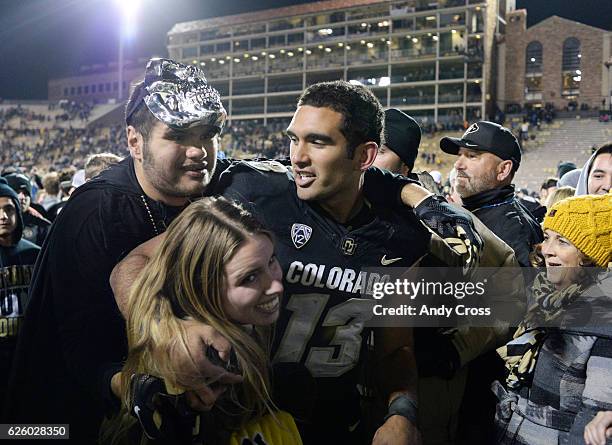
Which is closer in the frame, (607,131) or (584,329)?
(584,329)

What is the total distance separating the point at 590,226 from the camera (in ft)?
5.97

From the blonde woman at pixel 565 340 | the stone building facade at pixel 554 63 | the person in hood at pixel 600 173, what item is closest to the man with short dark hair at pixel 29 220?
the blonde woman at pixel 565 340

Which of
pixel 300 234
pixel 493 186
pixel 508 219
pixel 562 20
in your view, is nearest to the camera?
pixel 300 234

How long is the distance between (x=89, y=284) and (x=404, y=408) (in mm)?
952

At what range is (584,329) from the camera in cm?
171

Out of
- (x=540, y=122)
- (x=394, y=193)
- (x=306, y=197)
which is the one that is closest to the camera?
(x=306, y=197)

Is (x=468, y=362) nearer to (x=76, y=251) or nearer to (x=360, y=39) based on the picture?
(x=76, y=251)

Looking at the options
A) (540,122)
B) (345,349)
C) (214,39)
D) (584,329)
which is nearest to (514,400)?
(584,329)

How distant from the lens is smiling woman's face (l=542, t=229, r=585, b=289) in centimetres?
184

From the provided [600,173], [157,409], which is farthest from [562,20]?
[157,409]

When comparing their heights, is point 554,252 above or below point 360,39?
below

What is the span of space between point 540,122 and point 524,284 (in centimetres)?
2927

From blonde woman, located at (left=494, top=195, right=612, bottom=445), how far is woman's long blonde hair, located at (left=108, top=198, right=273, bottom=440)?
922 mm

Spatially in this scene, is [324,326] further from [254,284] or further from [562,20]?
[562,20]
